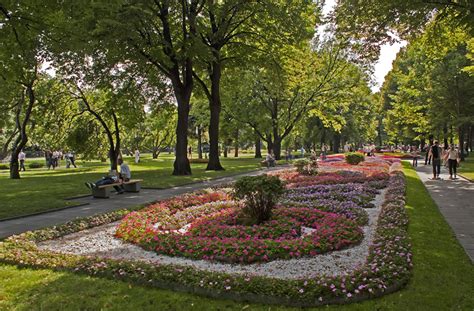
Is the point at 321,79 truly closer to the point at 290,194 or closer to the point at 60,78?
the point at 60,78

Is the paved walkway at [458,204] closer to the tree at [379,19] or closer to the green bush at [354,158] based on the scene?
the tree at [379,19]

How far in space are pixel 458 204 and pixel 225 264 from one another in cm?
905

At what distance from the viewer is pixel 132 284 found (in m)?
5.74

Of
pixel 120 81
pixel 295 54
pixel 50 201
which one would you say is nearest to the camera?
pixel 50 201

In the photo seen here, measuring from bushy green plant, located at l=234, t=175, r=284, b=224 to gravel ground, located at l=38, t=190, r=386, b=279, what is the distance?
222 centimetres

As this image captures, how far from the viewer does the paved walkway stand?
324 inches

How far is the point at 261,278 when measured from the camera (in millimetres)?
5527

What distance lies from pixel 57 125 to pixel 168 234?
27.2 metres

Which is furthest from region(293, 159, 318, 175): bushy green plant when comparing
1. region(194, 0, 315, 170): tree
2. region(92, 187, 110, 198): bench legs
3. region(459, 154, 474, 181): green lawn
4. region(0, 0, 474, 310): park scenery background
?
region(92, 187, 110, 198): bench legs

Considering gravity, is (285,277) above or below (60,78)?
below

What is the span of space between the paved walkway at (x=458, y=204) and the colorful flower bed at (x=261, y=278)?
63.6 inches

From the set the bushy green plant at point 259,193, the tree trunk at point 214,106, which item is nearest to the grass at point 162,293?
the bushy green plant at point 259,193

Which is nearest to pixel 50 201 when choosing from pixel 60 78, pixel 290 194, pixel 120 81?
pixel 290 194

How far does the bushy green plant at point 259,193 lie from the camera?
8906mm
